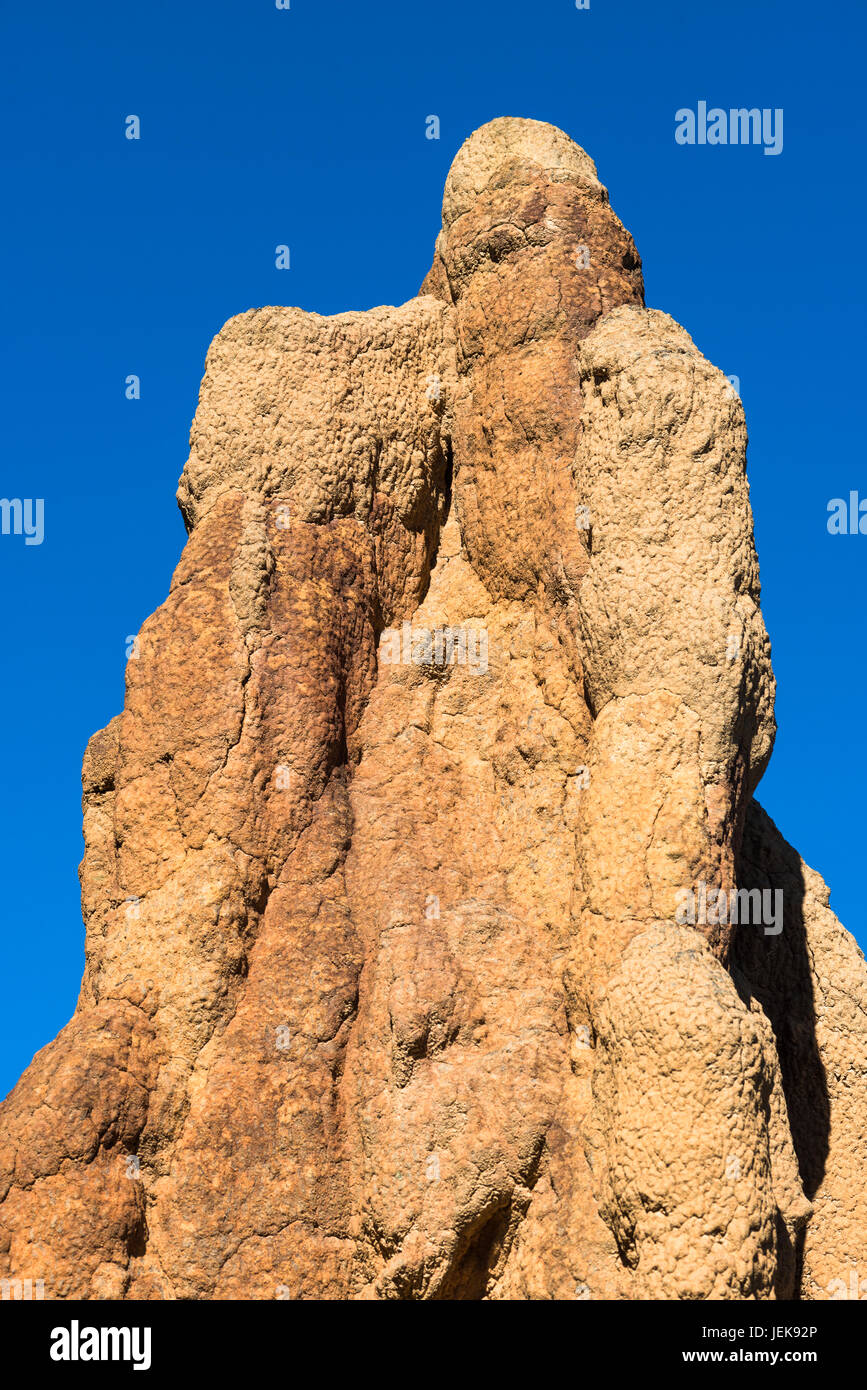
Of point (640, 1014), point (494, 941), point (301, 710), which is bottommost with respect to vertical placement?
point (640, 1014)

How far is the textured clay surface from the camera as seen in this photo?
A: 8.04m

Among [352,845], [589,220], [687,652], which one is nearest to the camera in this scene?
[687,652]

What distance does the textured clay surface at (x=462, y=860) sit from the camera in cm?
804

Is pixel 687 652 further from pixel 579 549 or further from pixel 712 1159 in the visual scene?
pixel 712 1159

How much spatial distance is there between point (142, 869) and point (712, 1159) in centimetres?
333

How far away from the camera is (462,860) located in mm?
9148

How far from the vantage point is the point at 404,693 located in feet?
31.3

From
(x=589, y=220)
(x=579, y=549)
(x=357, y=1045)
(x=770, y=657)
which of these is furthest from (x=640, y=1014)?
(x=589, y=220)

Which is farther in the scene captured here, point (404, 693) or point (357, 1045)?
point (404, 693)

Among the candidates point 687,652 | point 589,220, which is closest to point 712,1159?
point 687,652
